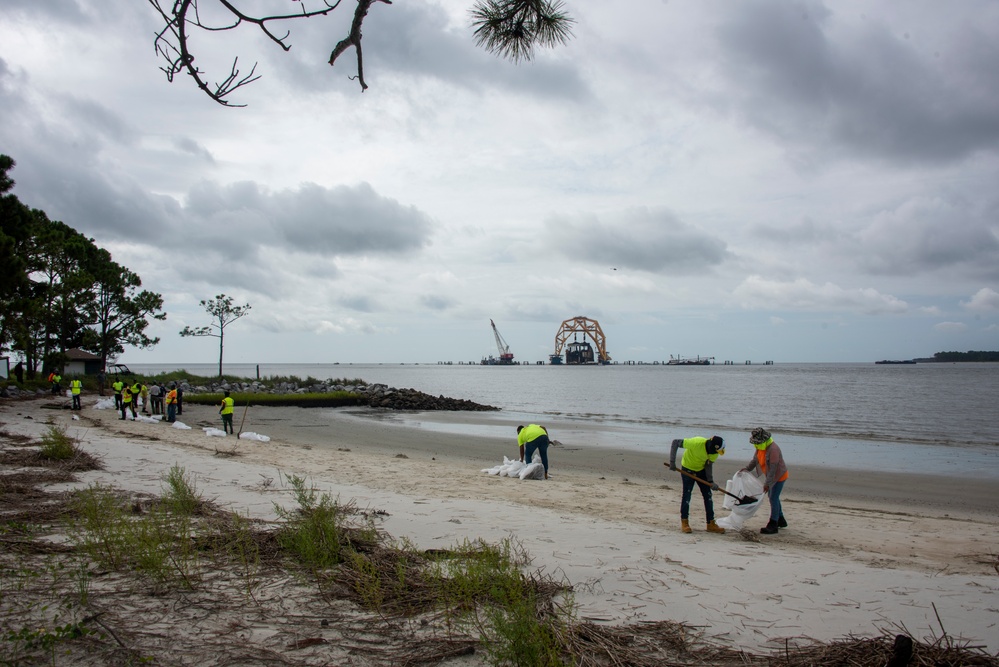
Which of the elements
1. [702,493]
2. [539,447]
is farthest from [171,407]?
[702,493]

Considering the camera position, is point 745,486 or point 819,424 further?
point 819,424

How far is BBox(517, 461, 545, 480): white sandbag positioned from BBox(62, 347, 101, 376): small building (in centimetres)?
4248

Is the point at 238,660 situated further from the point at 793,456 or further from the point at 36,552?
the point at 793,456

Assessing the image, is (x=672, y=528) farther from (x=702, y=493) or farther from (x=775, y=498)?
(x=775, y=498)

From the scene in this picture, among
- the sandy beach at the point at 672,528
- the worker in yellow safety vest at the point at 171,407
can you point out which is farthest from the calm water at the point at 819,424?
the worker in yellow safety vest at the point at 171,407

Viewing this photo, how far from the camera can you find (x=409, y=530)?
20.5ft

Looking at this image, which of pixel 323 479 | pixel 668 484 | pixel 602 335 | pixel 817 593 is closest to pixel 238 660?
pixel 817 593

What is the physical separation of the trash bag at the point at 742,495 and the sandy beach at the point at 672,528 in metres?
0.18

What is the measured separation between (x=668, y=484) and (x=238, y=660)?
1153 centimetres

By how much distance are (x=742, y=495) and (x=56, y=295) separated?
3989 centimetres

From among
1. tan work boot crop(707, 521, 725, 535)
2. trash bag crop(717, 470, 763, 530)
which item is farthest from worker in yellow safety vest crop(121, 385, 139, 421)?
trash bag crop(717, 470, 763, 530)

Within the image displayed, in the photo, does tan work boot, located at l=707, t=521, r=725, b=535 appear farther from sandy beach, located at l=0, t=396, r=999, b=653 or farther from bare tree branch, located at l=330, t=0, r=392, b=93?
bare tree branch, located at l=330, t=0, r=392, b=93

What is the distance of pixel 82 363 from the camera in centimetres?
4453

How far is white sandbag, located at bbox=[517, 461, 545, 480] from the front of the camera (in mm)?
12258
